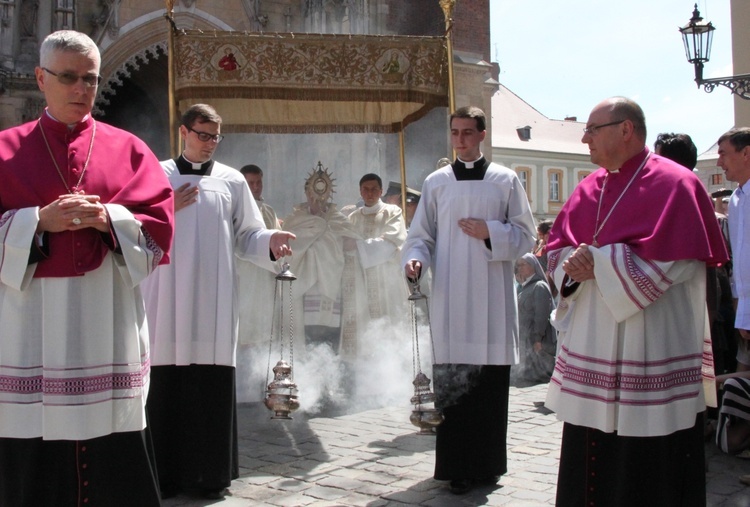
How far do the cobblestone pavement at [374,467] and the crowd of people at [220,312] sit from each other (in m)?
0.20

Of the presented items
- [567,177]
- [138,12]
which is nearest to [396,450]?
[138,12]

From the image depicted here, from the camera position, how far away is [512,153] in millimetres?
45750

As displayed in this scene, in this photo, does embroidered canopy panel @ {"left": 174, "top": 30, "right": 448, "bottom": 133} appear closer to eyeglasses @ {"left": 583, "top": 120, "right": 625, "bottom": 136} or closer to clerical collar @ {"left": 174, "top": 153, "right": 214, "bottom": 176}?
clerical collar @ {"left": 174, "top": 153, "right": 214, "bottom": 176}

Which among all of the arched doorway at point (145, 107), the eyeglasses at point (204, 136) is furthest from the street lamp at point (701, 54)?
the arched doorway at point (145, 107)

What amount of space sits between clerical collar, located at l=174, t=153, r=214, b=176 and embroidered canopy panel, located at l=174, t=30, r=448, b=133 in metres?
3.10

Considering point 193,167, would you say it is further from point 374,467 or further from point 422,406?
point 374,467

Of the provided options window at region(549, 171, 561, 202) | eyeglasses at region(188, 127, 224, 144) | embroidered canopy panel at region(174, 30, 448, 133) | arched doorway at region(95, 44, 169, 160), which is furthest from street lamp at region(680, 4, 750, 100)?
window at region(549, 171, 561, 202)

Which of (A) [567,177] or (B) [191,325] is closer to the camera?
(B) [191,325]

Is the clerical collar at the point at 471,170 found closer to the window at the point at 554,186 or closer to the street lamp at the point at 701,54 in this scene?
the street lamp at the point at 701,54

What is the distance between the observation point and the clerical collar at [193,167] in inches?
205

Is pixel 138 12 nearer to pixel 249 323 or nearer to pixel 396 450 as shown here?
pixel 249 323

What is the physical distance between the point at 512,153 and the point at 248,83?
1521 inches

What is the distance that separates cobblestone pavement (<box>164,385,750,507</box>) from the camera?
15.5ft

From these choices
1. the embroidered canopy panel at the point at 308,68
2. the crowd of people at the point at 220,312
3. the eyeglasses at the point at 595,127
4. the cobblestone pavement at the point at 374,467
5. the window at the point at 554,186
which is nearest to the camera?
the crowd of people at the point at 220,312
